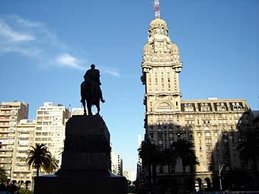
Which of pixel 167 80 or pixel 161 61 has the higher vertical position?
pixel 161 61

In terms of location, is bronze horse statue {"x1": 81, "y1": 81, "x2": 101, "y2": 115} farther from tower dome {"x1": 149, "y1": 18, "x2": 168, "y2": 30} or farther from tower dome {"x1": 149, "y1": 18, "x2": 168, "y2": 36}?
tower dome {"x1": 149, "y1": 18, "x2": 168, "y2": 30}

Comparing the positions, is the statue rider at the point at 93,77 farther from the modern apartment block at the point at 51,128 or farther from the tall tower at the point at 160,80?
the modern apartment block at the point at 51,128

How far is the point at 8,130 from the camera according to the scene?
408ft

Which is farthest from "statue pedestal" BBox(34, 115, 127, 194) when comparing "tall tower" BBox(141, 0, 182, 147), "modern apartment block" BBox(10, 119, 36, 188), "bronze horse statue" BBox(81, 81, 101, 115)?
"modern apartment block" BBox(10, 119, 36, 188)

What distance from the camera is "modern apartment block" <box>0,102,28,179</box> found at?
12044 centimetres

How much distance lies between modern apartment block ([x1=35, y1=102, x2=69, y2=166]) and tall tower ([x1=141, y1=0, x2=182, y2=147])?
3745 cm

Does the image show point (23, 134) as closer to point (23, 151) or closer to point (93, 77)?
point (23, 151)

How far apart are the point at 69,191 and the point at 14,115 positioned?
115 m

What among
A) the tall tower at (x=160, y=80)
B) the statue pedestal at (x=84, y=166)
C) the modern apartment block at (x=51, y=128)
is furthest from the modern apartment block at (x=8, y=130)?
the statue pedestal at (x=84, y=166)

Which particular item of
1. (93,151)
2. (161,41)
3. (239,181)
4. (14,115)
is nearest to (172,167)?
(239,181)

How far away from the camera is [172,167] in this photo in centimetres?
10569

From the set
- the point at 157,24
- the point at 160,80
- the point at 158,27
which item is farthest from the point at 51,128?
the point at 157,24

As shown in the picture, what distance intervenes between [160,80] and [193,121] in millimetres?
19067

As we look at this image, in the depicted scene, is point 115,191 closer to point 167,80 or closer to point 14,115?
point 167,80
